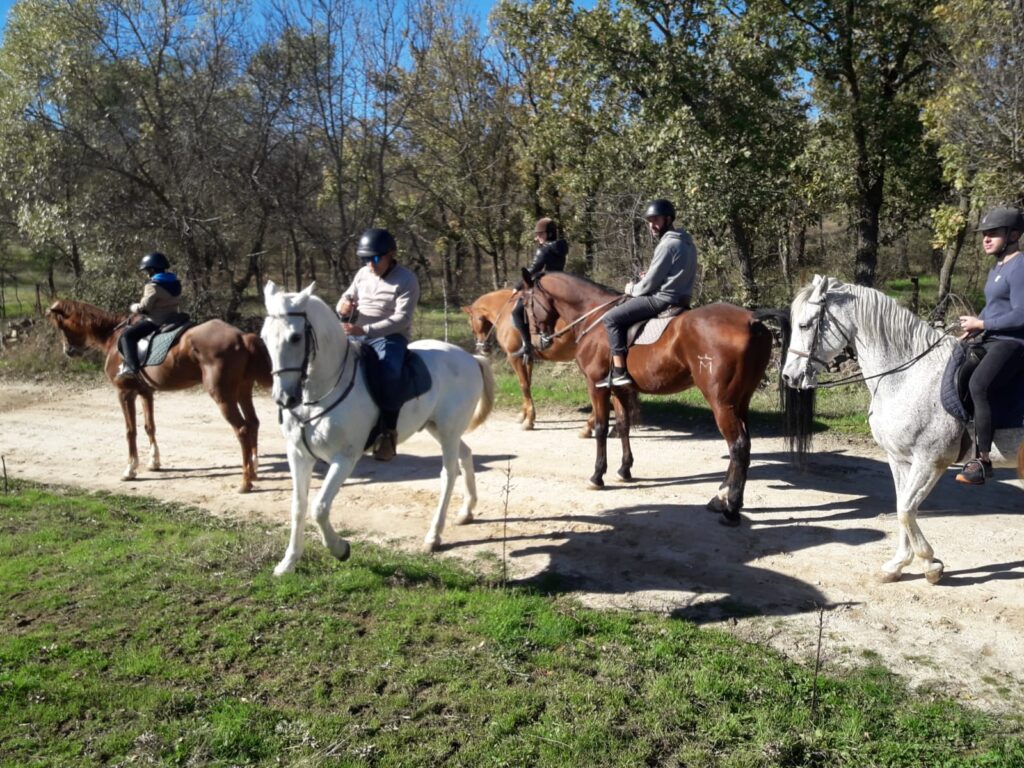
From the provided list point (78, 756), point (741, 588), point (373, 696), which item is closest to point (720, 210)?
point (741, 588)

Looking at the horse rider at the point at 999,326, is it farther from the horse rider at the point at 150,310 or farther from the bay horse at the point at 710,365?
the horse rider at the point at 150,310

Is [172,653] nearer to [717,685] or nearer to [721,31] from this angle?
[717,685]

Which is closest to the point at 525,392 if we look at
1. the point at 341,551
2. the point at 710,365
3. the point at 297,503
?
the point at 710,365

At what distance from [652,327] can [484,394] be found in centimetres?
224

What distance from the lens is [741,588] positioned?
599 centimetres

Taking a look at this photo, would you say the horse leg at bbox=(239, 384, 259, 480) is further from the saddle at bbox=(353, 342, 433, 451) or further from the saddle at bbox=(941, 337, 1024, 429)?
the saddle at bbox=(941, 337, 1024, 429)

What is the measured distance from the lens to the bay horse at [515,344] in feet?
35.3

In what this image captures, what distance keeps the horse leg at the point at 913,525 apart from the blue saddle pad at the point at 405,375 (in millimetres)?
4139

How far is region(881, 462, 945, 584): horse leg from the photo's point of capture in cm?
586

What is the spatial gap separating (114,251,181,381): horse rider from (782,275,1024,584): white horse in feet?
26.2

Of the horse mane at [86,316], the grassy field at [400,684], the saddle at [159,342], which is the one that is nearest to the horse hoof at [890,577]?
the grassy field at [400,684]

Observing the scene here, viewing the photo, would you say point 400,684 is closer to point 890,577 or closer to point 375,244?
point 375,244

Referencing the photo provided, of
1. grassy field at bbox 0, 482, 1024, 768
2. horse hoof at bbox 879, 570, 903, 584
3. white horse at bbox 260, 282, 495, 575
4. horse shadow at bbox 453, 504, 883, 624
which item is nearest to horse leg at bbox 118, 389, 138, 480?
grassy field at bbox 0, 482, 1024, 768

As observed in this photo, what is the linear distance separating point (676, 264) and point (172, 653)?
243 inches
